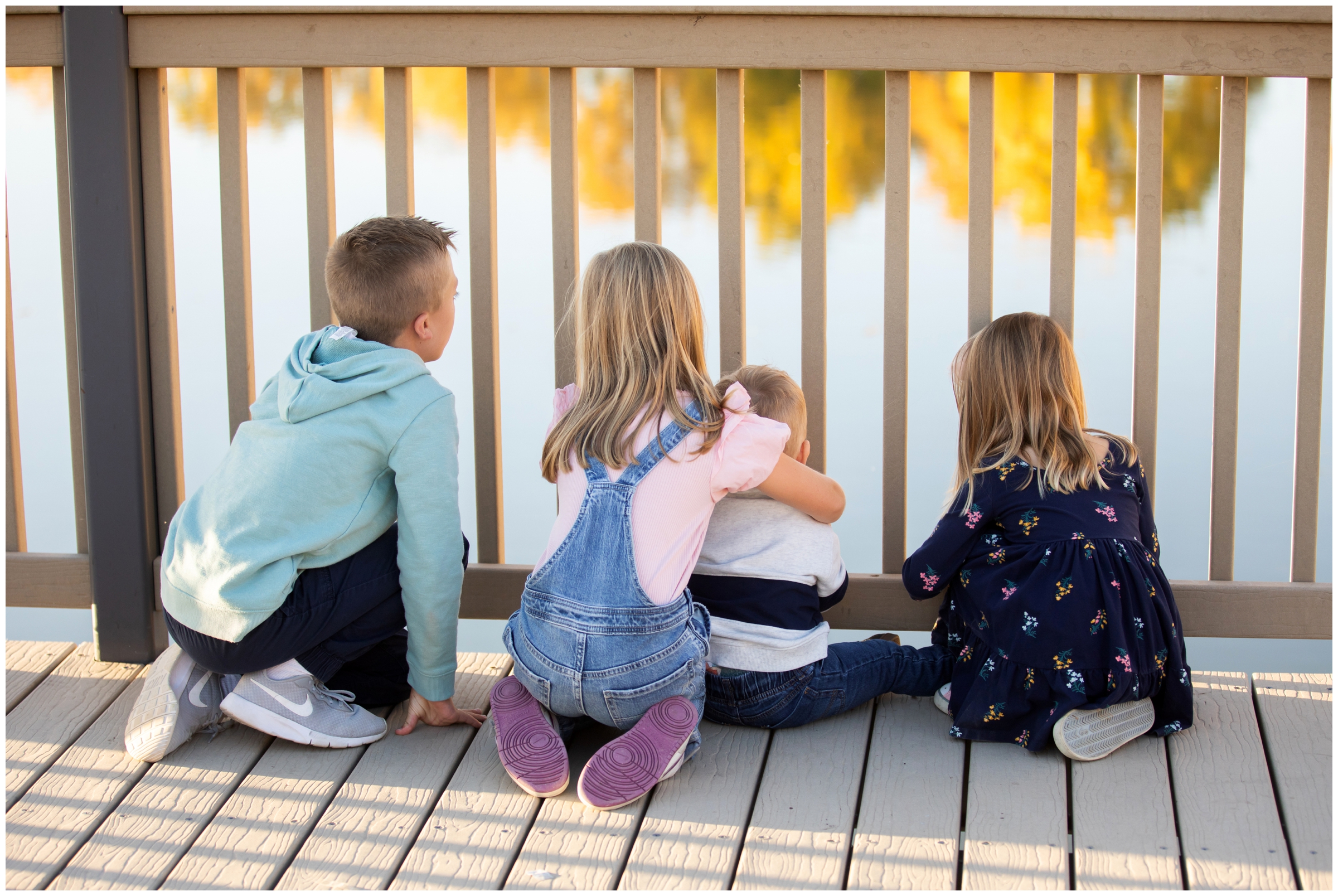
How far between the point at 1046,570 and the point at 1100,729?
0.28 m

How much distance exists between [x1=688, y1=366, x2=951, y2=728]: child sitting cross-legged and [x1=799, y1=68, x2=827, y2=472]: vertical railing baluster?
206mm

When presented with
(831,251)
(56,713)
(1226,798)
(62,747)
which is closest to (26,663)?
(56,713)

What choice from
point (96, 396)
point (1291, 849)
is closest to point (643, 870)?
point (1291, 849)

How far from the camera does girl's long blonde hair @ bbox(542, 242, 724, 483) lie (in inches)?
73.9

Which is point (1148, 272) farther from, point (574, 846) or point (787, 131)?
point (787, 131)

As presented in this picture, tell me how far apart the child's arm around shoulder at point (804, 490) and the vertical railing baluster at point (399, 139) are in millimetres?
946

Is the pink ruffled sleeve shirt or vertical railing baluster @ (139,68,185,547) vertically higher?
vertical railing baluster @ (139,68,185,547)

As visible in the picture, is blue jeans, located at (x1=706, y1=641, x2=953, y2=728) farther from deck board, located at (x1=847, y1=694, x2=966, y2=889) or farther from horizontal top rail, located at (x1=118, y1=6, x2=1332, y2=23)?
horizontal top rail, located at (x1=118, y1=6, x2=1332, y2=23)

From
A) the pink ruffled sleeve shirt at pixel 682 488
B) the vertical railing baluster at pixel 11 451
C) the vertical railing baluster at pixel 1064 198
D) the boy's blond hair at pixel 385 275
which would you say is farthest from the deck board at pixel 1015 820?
the vertical railing baluster at pixel 11 451

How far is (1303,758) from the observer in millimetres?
1897

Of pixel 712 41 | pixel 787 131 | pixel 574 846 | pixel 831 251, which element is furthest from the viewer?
pixel 787 131

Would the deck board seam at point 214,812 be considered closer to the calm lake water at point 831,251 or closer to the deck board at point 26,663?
the deck board at point 26,663

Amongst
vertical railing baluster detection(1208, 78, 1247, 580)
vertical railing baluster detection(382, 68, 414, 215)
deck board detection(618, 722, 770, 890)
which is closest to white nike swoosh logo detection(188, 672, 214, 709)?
deck board detection(618, 722, 770, 890)

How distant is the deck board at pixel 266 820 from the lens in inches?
62.3
